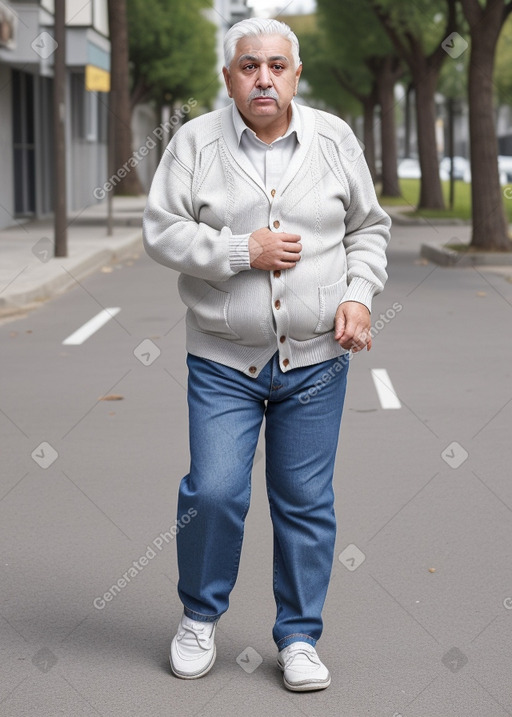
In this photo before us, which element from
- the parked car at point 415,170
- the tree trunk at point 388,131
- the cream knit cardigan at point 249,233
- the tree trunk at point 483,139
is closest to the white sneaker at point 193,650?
the cream knit cardigan at point 249,233

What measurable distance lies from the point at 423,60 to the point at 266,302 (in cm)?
2960

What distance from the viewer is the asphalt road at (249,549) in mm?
3885

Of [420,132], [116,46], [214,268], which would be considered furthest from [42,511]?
[116,46]

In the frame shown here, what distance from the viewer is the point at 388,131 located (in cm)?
3766

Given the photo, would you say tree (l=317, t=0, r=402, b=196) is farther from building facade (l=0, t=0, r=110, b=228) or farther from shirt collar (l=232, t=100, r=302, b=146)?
shirt collar (l=232, t=100, r=302, b=146)

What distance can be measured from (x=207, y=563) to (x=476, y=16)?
638 inches

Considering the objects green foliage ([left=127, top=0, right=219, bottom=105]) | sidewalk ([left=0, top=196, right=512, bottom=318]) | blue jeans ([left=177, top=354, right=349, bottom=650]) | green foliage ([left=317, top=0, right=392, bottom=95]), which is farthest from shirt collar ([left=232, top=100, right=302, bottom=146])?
green foliage ([left=127, top=0, right=219, bottom=105])

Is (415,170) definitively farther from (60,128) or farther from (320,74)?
(60,128)

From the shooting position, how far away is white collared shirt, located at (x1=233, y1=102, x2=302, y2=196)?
12.3 feet

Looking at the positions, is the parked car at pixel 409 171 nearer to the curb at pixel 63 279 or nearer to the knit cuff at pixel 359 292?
the curb at pixel 63 279

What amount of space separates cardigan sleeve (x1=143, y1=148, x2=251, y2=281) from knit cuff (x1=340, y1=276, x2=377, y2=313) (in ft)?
1.04

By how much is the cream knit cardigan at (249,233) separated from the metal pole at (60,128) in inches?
546

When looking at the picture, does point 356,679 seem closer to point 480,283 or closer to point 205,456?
point 205,456

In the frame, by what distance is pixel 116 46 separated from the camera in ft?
111
